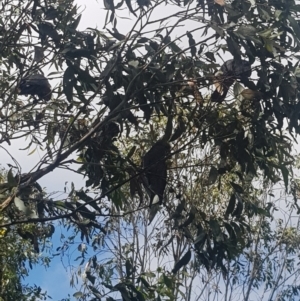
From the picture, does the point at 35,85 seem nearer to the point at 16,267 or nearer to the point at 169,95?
the point at 169,95

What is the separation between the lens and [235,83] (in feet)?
12.1

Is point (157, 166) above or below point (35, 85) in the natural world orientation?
below

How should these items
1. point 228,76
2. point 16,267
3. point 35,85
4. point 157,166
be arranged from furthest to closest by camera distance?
point 16,267 → point 35,85 → point 157,166 → point 228,76

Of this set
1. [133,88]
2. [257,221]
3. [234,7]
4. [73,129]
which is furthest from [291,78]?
[257,221]

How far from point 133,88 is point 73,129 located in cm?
70

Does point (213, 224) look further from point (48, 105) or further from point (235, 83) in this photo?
point (48, 105)

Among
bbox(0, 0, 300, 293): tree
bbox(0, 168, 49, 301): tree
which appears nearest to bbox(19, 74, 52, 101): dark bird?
bbox(0, 0, 300, 293): tree

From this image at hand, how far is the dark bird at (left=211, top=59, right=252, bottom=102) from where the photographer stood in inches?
143

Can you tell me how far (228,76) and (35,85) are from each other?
123cm

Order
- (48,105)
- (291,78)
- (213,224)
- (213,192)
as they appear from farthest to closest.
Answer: (213,192), (48,105), (213,224), (291,78)

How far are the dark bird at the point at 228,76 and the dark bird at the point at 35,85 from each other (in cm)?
107

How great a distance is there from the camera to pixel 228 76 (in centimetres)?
365

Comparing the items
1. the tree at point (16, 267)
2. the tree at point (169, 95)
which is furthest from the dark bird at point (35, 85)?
the tree at point (16, 267)

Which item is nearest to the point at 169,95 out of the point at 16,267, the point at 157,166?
the point at 157,166
